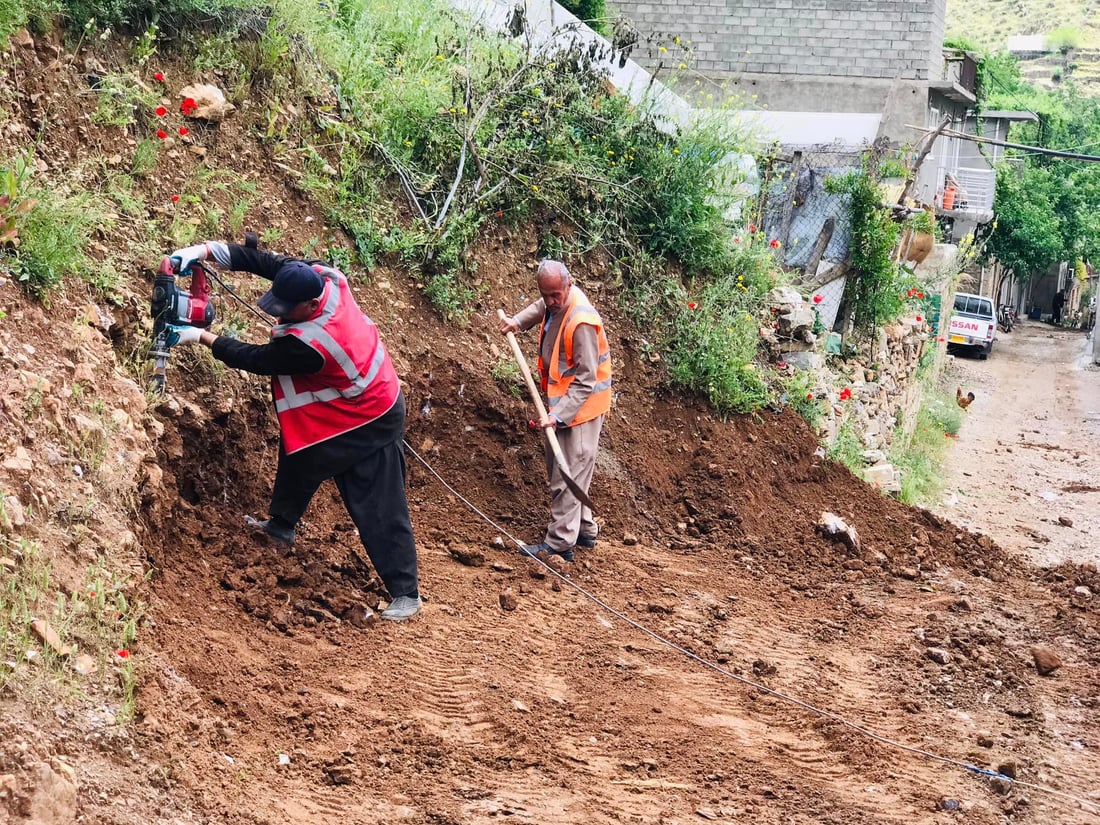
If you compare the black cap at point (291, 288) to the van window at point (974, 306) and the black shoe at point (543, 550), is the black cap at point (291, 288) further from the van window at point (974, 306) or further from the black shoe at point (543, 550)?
the van window at point (974, 306)

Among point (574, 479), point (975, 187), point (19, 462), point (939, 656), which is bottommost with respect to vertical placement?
point (939, 656)

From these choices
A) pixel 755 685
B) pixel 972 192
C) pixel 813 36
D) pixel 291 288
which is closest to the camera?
pixel 291 288

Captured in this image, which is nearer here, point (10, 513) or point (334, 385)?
point (10, 513)

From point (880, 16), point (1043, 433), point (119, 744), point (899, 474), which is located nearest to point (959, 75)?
point (880, 16)

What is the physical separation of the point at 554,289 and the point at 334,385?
1956mm

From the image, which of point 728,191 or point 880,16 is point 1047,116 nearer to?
point 880,16

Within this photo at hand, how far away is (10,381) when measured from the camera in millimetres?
4410

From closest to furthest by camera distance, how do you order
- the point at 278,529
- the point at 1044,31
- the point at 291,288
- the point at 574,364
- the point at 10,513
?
the point at 10,513 → the point at 291,288 → the point at 278,529 → the point at 574,364 → the point at 1044,31

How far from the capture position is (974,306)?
93.6 ft

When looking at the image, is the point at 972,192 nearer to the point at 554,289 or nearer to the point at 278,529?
the point at 554,289

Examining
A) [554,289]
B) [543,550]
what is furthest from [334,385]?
[543,550]

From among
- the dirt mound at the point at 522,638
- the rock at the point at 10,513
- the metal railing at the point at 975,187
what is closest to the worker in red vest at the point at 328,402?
the dirt mound at the point at 522,638

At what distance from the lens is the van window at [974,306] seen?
28.4 meters

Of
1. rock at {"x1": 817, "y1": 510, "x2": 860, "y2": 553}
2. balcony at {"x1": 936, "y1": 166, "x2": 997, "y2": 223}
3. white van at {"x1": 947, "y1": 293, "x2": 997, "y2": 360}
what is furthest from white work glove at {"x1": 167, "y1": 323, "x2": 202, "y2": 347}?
balcony at {"x1": 936, "y1": 166, "x2": 997, "y2": 223}
